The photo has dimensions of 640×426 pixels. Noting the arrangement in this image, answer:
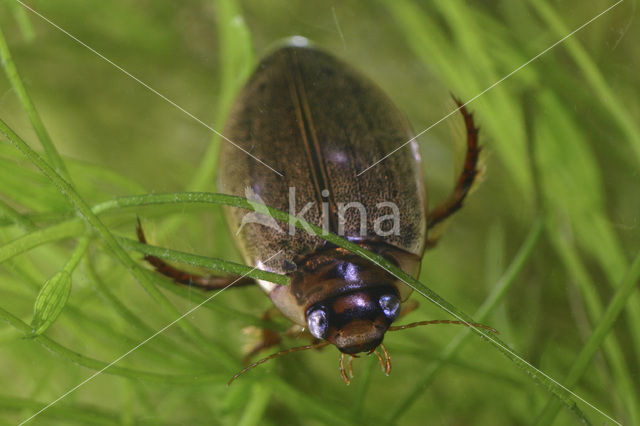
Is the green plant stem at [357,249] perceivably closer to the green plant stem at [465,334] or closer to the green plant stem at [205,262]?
the green plant stem at [205,262]

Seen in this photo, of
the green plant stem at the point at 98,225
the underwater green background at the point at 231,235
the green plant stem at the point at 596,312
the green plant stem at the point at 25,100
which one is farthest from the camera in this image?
the green plant stem at the point at 596,312

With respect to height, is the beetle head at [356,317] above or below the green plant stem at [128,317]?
above

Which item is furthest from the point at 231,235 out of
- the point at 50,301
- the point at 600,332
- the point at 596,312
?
the point at 596,312

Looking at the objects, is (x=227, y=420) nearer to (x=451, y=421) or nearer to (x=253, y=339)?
(x=253, y=339)

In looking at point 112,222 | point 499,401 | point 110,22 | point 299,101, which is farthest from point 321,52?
point 499,401

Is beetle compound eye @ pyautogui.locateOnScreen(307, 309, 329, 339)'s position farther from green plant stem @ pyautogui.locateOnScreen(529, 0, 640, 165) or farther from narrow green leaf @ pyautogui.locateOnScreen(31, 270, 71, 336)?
green plant stem @ pyautogui.locateOnScreen(529, 0, 640, 165)

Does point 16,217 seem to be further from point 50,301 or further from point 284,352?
point 284,352

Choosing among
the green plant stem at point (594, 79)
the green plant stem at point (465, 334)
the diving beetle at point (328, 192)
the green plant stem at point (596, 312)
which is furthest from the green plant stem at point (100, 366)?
the green plant stem at point (594, 79)
